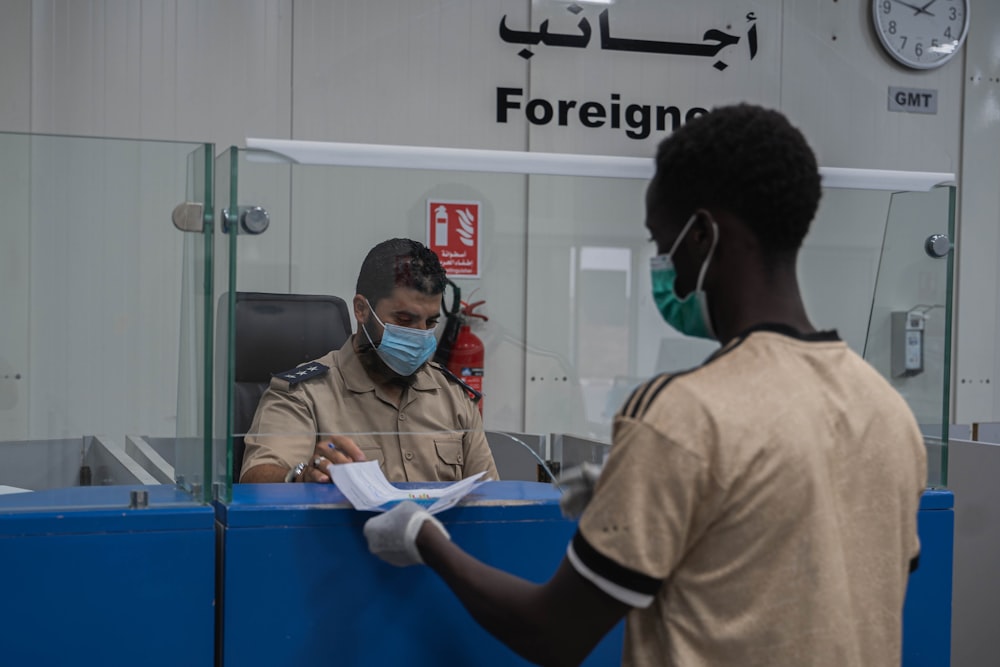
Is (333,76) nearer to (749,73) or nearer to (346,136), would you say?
(346,136)

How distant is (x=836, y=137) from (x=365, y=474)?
3.26 metres

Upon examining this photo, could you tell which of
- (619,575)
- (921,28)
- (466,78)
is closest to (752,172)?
(619,575)

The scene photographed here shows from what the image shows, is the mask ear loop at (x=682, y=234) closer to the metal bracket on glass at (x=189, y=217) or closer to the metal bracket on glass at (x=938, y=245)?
the metal bracket on glass at (x=189, y=217)

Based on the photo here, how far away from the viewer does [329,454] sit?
1650 millimetres

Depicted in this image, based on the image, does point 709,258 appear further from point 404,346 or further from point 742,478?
point 404,346

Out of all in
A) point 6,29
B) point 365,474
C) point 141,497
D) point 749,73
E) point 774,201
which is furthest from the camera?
point 749,73

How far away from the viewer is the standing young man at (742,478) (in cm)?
87

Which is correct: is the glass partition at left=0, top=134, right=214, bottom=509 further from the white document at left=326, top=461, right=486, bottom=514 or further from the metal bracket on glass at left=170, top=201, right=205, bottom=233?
the white document at left=326, top=461, right=486, bottom=514

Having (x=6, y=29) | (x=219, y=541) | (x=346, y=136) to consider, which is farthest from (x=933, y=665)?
(x=6, y=29)

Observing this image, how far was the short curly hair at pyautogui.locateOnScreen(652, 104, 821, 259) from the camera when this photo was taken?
0.92 meters

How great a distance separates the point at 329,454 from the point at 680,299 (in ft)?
2.67

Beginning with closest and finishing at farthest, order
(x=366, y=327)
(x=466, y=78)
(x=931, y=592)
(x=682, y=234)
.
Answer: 1. (x=682, y=234)
2. (x=931, y=592)
3. (x=366, y=327)
4. (x=466, y=78)

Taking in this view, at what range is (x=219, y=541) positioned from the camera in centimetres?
132

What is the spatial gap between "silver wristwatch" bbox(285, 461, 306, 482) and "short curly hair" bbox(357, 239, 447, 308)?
0.30m
